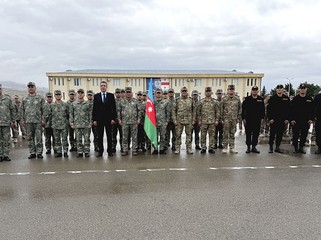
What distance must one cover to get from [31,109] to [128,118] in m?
2.50

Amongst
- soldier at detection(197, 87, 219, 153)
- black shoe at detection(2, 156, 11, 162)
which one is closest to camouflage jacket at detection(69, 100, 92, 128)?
black shoe at detection(2, 156, 11, 162)

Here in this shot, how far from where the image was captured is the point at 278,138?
7.71m

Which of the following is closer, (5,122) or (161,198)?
(161,198)

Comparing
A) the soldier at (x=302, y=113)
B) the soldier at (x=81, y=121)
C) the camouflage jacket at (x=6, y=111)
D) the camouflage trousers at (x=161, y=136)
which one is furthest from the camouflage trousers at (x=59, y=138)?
the soldier at (x=302, y=113)

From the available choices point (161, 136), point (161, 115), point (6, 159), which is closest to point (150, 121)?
point (161, 115)

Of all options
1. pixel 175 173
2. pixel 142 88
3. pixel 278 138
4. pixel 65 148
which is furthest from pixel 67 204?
pixel 142 88

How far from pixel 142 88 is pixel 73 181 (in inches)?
1842

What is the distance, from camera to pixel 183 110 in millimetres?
7438

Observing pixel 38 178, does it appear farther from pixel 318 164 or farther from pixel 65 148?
pixel 318 164

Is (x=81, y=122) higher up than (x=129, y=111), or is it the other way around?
(x=129, y=111)

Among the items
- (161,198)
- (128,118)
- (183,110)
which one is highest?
(183,110)

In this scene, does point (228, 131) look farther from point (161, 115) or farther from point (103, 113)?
point (103, 113)

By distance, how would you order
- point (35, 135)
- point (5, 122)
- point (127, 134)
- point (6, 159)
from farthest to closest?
point (127, 134), point (35, 135), point (6, 159), point (5, 122)

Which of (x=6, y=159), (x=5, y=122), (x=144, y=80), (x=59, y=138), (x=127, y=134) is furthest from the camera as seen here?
(x=144, y=80)
